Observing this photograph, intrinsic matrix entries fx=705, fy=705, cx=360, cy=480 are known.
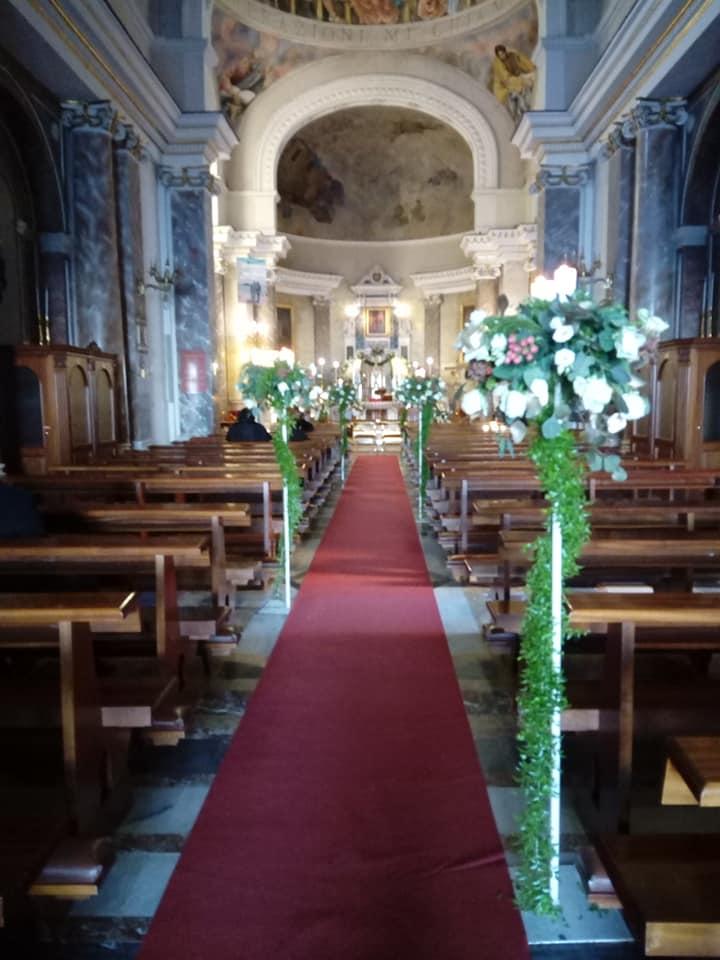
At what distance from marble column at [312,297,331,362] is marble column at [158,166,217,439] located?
10.3 m

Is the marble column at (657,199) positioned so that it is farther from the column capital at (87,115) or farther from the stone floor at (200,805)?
the stone floor at (200,805)

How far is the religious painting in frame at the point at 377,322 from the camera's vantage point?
80.1 ft

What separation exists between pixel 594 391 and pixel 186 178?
43.8 feet

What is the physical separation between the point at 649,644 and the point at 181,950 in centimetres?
218

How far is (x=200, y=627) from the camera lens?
12.2ft

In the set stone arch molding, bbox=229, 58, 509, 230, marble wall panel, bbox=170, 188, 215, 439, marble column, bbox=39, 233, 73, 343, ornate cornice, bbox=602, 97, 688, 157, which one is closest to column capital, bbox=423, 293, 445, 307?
stone arch molding, bbox=229, 58, 509, 230

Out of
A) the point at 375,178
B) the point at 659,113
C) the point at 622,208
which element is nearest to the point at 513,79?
the point at 375,178

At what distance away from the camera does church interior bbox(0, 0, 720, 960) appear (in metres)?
2.05

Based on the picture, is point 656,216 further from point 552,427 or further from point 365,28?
point 365,28

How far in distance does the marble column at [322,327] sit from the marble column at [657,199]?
14.7 meters

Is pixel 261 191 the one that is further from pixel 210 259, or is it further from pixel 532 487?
pixel 532 487

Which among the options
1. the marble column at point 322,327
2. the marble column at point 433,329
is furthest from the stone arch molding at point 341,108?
the marble column at point 322,327

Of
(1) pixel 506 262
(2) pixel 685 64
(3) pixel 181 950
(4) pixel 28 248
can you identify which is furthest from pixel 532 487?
(1) pixel 506 262

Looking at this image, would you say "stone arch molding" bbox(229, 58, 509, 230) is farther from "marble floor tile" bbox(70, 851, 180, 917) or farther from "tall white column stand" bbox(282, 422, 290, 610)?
"marble floor tile" bbox(70, 851, 180, 917)
